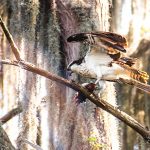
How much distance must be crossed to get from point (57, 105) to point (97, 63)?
2.83 ft

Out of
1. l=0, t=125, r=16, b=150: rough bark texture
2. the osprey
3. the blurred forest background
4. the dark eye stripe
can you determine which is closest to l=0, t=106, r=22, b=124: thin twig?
the blurred forest background

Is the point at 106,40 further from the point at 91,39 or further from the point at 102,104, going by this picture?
the point at 102,104

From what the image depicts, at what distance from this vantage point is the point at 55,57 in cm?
297

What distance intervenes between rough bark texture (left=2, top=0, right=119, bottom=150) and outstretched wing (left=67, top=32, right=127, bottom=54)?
69 cm

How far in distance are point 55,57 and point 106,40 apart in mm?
873

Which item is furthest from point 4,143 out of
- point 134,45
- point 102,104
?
point 134,45

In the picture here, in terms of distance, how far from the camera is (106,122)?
9.18 feet

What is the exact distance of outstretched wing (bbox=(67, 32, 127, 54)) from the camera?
82.2 inches

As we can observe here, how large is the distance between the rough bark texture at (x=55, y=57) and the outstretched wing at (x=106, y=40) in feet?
2.26

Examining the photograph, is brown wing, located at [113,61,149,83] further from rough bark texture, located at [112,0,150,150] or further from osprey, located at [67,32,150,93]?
rough bark texture, located at [112,0,150,150]

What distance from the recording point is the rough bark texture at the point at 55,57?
288 centimetres

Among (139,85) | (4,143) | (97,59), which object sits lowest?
(4,143)

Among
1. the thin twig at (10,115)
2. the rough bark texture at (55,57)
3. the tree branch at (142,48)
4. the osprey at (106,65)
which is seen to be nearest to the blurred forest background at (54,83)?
the rough bark texture at (55,57)

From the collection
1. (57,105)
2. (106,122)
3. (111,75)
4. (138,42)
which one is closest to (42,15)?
(57,105)
